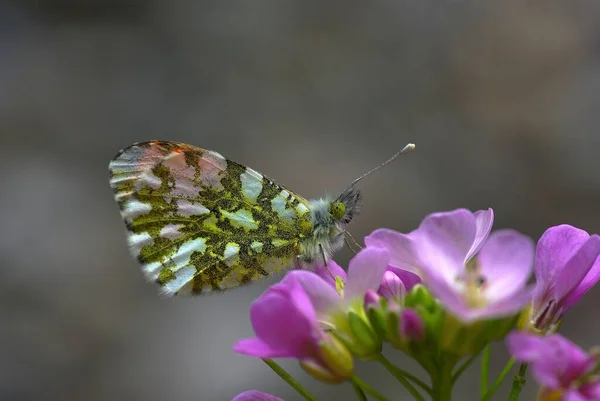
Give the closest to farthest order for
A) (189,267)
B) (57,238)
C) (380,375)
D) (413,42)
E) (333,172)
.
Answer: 1. (189,267)
2. (380,375)
3. (57,238)
4. (333,172)
5. (413,42)

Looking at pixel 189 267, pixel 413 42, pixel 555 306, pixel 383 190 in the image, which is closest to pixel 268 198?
pixel 189 267

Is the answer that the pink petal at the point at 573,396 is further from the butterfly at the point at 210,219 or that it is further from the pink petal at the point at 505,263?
the butterfly at the point at 210,219

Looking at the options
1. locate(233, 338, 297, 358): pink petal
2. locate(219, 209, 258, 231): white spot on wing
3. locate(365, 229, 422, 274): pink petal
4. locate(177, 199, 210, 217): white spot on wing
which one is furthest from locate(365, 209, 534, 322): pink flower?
locate(177, 199, 210, 217): white spot on wing

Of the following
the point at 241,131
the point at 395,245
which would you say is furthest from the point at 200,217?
the point at 241,131

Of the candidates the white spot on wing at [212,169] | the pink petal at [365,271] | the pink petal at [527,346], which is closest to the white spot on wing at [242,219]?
the white spot on wing at [212,169]

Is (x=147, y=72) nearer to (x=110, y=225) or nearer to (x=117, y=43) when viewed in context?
(x=117, y=43)

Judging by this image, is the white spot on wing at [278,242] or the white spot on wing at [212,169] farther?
the white spot on wing at [212,169]
